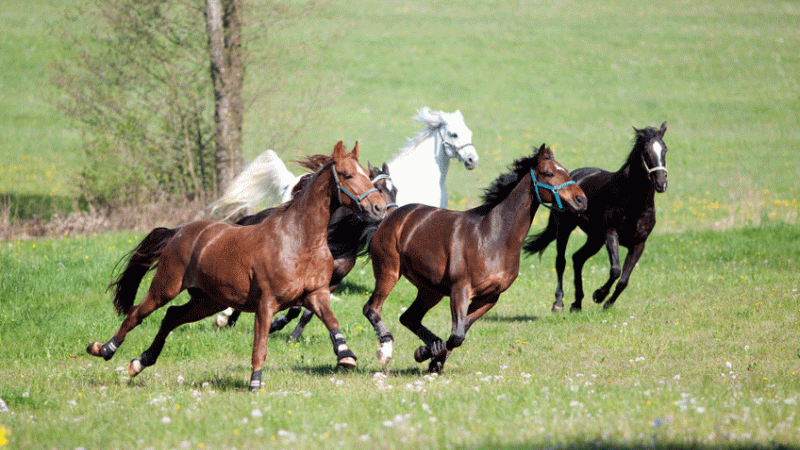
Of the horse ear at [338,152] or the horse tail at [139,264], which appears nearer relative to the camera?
the horse ear at [338,152]

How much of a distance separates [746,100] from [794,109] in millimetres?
2138

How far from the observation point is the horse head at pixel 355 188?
20.5ft

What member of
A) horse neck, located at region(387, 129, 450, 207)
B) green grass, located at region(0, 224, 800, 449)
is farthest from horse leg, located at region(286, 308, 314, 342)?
horse neck, located at region(387, 129, 450, 207)

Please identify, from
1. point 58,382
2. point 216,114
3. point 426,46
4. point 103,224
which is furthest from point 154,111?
point 426,46

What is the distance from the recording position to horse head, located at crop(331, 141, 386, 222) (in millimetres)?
6258

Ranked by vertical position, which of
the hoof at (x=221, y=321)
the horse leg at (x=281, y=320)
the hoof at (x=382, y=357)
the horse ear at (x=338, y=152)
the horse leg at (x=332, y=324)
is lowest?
the hoof at (x=221, y=321)

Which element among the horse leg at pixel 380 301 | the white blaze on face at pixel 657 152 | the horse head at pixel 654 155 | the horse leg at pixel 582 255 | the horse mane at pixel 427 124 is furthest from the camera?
the horse mane at pixel 427 124

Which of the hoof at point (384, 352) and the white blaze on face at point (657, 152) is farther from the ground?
the white blaze on face at point (657, 152)

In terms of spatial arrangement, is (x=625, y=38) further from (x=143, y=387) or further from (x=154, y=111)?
(x=143, y=387)

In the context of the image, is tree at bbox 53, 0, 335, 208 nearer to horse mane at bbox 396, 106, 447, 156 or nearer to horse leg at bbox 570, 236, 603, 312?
horse mane at bbox 396, 106, 447, 156

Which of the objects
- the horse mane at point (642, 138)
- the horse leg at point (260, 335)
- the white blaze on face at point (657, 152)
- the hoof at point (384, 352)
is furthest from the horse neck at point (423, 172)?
the horse leg at point (260, 335)

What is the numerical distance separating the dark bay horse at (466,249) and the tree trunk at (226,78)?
10.1 meters

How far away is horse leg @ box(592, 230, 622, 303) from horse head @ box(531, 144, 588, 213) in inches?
146

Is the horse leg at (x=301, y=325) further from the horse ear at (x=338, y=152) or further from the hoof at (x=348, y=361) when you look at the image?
the horse ear at (x=338, y=152)
